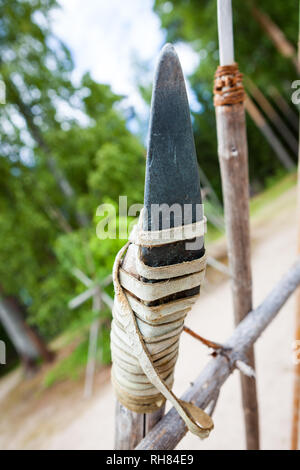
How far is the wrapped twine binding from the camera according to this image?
56 cm

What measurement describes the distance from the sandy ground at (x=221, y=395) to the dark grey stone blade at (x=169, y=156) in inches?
77.0

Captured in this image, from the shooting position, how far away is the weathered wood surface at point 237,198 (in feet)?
3.59

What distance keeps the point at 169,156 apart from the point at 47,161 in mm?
6337

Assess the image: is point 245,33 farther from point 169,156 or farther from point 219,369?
point 169,156

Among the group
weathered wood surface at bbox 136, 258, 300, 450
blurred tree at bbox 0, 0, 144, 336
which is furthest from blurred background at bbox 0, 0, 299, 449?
weathered wood surface at bbox 136, 258, 300, 450

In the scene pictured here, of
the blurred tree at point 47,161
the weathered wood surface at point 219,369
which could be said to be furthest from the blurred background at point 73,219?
the weathered wood surface at point 219,369

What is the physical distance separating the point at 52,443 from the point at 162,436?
4.19m

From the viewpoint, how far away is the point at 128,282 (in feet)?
1.98

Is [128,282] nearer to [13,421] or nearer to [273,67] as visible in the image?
[13,421]

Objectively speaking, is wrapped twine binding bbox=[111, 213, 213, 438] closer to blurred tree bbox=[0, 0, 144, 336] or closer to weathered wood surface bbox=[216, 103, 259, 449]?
weathered wood surface bbox=[216, 103, 259, 449]

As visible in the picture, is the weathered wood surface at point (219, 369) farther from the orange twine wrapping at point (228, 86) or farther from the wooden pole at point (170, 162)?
the orange twine wrapping at point (228, 86)

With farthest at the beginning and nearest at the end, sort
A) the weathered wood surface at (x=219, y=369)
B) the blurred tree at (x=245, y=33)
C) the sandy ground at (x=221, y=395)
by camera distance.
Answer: the blurred tree at (x=245, y=33) < the sandy ground at (x=221, y=395) < the weathered wood surface at (x=219, y=369)

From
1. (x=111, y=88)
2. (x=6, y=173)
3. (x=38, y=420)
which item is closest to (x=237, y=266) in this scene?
(x=38, y=420)

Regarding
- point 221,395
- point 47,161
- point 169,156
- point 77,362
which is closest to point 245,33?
point 47,161
